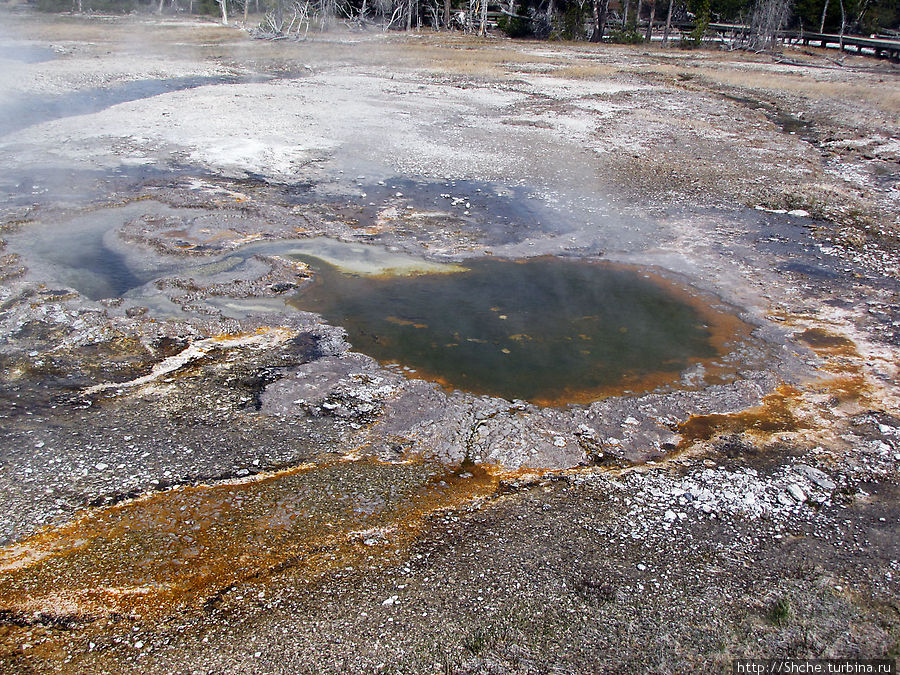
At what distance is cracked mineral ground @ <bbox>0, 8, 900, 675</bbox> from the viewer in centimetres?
266

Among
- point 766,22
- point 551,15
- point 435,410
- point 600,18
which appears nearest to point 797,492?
point 435,410

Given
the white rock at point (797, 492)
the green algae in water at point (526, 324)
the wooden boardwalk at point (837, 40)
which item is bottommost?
the white rock at point (797, 492)

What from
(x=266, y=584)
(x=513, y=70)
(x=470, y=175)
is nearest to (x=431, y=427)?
(x=266, y=584)

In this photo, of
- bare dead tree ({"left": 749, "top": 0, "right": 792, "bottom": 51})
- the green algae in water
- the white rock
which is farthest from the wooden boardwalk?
the white rock

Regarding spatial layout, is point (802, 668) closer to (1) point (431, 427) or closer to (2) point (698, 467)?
(2) point (698, 467)

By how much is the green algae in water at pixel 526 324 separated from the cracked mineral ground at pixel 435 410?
33 millimetres

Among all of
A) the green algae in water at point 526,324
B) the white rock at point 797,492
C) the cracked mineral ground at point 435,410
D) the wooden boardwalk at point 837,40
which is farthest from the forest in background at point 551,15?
the white rock at point 797,492

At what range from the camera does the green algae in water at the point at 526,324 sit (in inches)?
180

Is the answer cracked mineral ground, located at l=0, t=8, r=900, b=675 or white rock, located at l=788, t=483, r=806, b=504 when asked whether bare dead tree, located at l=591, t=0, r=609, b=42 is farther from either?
white rock, located at l=788, t=483, r=806, b=504

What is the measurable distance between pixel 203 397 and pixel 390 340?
143 cm

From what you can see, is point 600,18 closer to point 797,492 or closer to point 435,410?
point 435,410

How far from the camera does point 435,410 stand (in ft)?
13.3

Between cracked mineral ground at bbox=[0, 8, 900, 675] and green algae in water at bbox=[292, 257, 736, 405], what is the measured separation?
3 cm

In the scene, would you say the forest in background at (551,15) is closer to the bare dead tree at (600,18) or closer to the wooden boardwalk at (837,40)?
the bare dead tree at (600,18)
